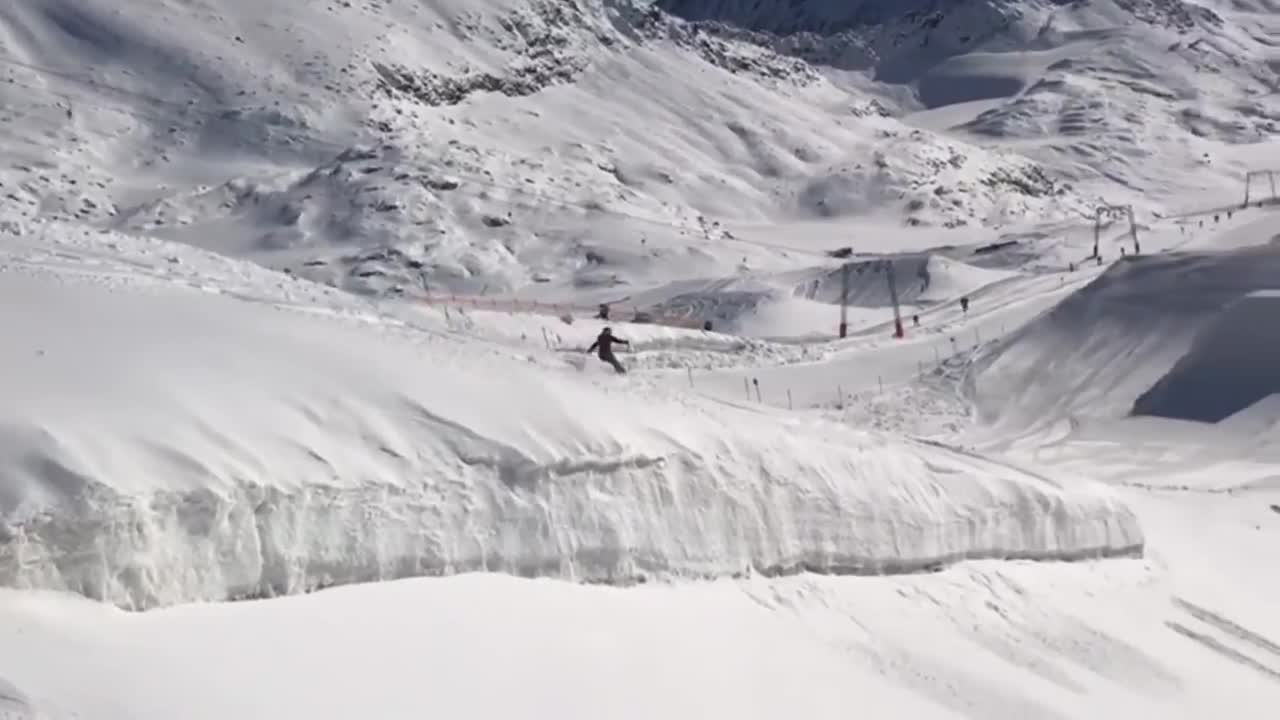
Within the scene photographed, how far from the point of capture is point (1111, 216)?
12638cm

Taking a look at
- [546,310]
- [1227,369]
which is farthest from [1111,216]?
[1227,369]

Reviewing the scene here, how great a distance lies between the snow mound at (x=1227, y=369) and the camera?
140ft

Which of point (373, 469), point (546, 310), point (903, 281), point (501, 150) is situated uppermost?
point (373, 469)

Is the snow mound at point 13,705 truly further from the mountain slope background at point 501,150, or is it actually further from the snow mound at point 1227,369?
the mountain slope background at point 501,150

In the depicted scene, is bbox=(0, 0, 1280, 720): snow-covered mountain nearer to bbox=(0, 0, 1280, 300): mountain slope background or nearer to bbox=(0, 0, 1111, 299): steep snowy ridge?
bbox=(0, 0, 1111, 299): steep snowy ridge

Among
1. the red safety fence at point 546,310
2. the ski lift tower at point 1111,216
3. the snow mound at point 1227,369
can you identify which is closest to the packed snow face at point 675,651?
the snow mound at point 1227,369

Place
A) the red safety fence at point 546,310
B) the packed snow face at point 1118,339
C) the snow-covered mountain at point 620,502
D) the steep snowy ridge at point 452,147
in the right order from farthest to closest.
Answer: the steep snowy ridge at point 452,147 < the red safety fence at point 546,310 < the packed snow face at point 1118,339 < the snow-covered mountain at point 620,502

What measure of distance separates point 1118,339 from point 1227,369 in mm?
4579

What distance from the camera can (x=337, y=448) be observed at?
39.9 ft

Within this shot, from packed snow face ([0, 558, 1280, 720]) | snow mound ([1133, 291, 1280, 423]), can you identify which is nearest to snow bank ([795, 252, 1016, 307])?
snow mound ([1133, 291, 1280, 423])

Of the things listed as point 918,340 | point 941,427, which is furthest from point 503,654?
point 918,340

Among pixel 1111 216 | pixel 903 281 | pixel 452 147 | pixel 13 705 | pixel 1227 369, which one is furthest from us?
pixel 1111 216

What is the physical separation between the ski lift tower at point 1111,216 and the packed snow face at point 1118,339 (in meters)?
33.3

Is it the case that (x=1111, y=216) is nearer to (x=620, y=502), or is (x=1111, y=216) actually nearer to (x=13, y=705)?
(x=620, y=502)
